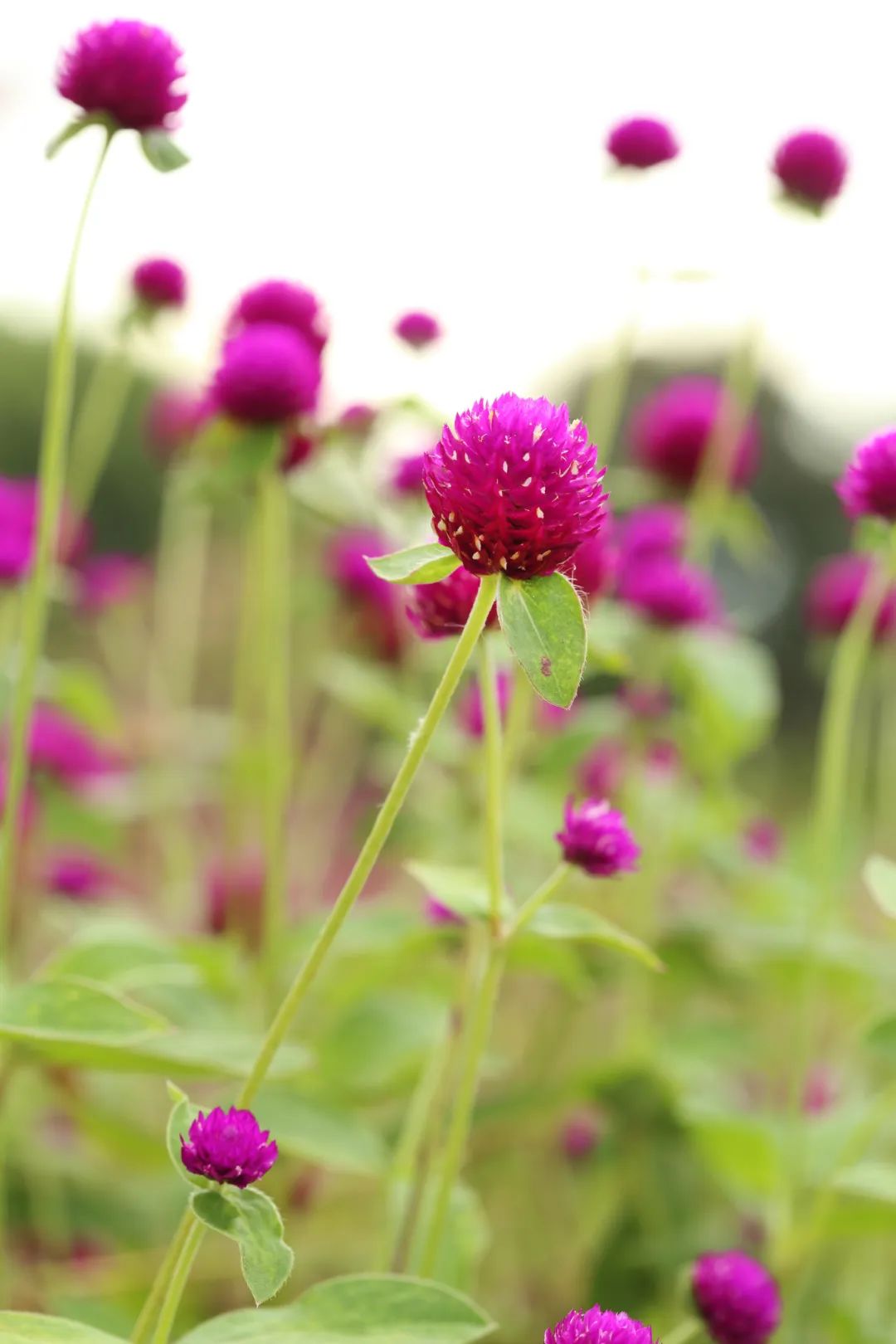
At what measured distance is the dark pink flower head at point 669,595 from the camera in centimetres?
125

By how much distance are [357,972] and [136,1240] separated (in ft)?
1.04

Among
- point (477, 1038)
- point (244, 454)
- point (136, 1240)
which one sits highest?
point (244, 454)

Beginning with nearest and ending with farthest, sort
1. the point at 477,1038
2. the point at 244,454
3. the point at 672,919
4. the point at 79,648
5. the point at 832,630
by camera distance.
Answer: the point at 477,1038 < the point at 244,454 < the point at 672,919 < the point at 832,630 < the point at 79,648

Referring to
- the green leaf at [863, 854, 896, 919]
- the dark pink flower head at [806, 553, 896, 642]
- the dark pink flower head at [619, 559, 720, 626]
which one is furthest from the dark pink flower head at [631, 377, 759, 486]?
the green leaf at [863, 854, 896, 919]

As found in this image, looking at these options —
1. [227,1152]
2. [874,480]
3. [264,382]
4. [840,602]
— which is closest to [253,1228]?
[227,1152]

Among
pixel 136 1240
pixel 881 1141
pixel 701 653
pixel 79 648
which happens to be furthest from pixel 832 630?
pixel 79 648

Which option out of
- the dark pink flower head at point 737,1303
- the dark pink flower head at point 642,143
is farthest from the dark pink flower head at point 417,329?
the dark pink flower head at point 737,1303

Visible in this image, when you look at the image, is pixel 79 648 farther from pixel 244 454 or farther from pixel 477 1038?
pixel 477 1038

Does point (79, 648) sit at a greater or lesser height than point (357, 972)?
greater

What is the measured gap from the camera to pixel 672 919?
1.43 metres

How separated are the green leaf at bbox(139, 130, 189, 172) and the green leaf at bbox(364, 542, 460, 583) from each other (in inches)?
11.7

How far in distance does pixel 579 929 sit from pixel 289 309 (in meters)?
0.70

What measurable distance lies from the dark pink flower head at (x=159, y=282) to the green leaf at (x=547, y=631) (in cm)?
84

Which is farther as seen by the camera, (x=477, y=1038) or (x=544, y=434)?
(x=477, y=1038)
